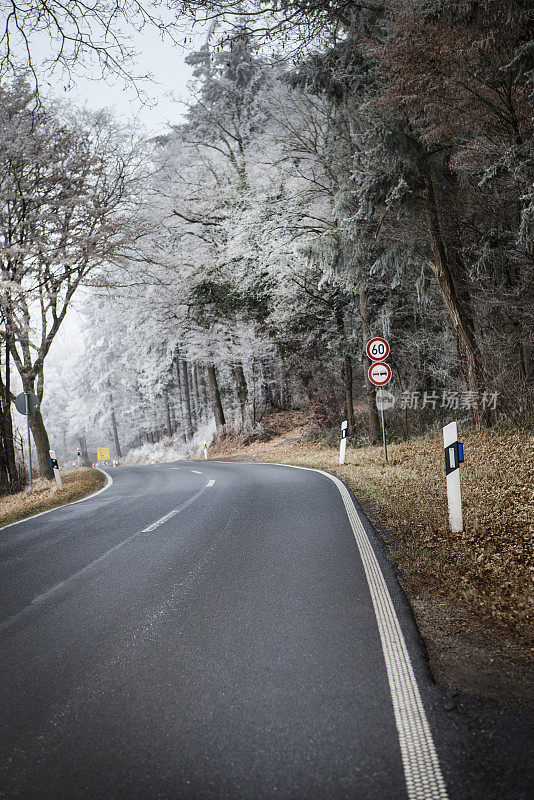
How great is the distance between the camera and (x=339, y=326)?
1970 centimetres

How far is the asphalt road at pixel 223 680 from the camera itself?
2.39 meters

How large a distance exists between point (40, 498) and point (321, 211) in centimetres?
1238

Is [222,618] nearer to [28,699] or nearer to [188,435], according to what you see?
[28,699]

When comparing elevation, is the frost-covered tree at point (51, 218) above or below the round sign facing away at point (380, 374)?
above

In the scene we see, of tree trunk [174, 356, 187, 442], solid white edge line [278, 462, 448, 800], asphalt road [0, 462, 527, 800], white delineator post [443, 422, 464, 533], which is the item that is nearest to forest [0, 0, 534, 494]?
white delineator post [443, 422, 464, 533]

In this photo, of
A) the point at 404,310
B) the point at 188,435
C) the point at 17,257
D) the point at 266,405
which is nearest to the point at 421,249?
the point at 404,310

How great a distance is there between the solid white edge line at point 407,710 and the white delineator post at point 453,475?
6.15ft

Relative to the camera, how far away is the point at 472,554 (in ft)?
18.2

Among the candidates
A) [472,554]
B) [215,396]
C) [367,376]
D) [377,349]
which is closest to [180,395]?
[215,396]

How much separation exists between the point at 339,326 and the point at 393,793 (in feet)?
59.7

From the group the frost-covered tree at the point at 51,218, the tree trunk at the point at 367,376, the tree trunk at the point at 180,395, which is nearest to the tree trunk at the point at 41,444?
the frost-covered tree at the point at 51,218

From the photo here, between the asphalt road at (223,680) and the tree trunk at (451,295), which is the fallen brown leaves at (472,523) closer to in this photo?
the asphalt road at (223,680)

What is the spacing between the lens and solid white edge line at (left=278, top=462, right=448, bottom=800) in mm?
2266

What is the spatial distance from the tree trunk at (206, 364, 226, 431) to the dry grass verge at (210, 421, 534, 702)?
1939cm
